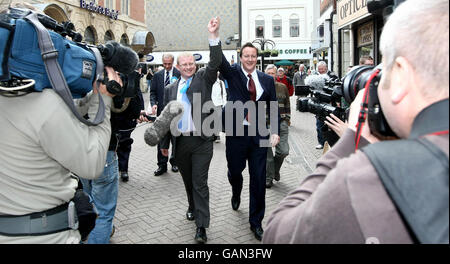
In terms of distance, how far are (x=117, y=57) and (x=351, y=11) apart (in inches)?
441

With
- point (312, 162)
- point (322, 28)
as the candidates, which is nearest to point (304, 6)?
point (322, 28)

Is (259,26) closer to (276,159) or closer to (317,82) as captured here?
(276,159)

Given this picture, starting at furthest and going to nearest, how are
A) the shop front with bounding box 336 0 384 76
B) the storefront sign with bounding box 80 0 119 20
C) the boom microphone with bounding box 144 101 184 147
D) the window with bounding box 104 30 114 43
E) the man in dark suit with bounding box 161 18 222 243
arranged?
the window with bounding box 104 30 114 43, the storefront sign with bounding box 80 0 119 20, the shop front with bounding box 336 0 384 76, the man in dark suit with bounding box 161 18 222 243, the boom microphone with bounding box 144 101 184 147

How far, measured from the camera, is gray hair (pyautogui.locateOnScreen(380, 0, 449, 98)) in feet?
2.61

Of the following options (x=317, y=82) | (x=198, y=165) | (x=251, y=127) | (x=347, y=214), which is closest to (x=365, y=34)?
(x=251, y=127)

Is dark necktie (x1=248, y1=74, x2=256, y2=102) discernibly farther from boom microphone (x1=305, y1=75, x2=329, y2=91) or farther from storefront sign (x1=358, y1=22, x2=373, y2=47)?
storefront sign (x1=358, y1=22, x2=373, y2=47)

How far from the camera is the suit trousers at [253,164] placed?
420cm

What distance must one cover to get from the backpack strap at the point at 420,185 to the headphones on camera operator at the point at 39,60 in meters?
1.31

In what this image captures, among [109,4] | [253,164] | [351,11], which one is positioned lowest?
[253,164]

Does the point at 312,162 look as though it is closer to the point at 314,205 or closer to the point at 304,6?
the point at 314,205

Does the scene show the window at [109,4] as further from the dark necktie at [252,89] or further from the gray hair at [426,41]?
the gray hair at [426,41]

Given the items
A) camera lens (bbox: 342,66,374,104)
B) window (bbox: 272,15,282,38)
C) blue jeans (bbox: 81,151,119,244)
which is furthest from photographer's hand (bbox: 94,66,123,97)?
window (bbox: 272,15,282,38)

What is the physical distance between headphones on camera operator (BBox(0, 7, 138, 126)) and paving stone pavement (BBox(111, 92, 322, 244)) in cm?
276

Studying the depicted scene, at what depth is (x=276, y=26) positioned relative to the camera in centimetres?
4775
